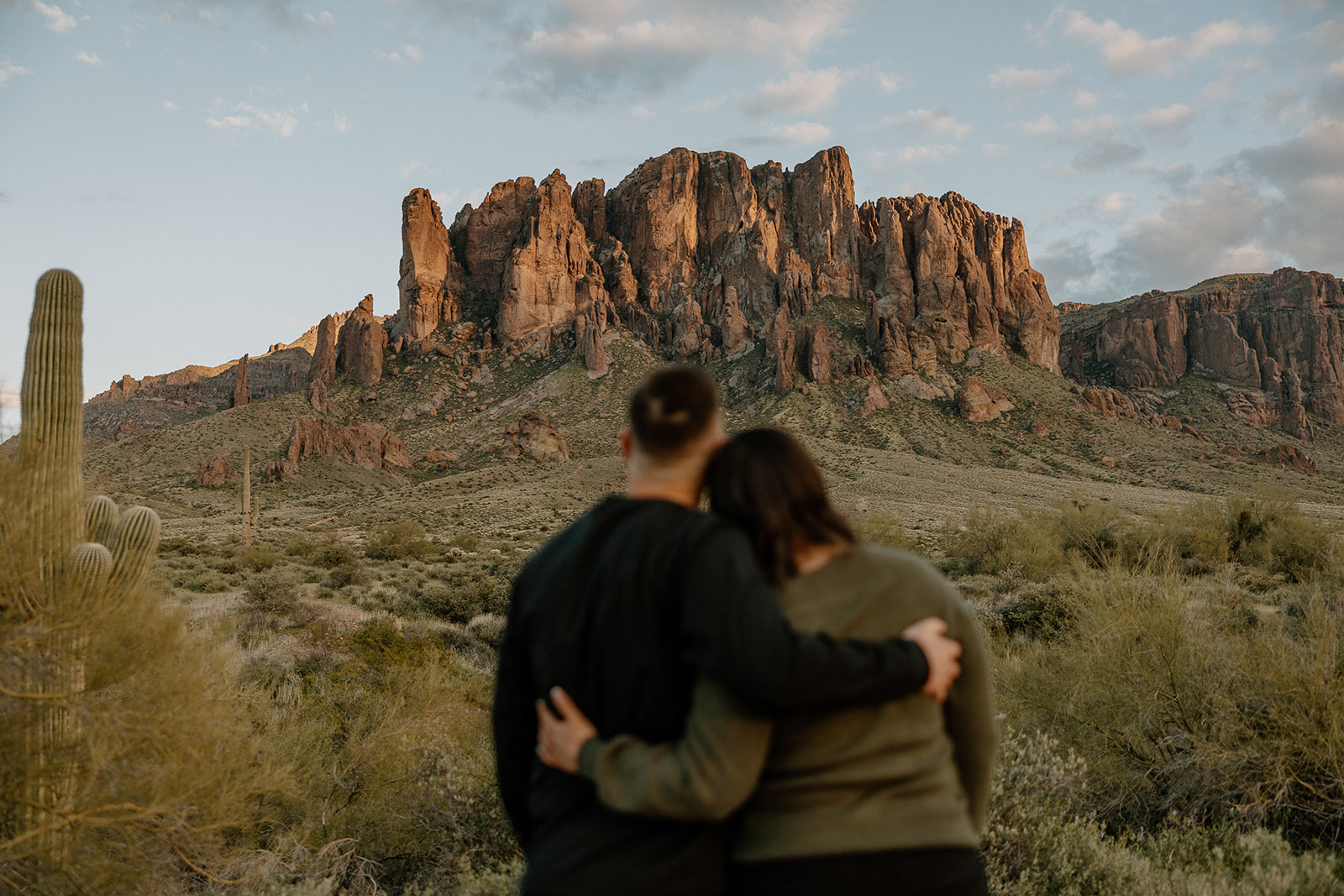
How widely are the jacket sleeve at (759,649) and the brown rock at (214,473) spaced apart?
6712cm

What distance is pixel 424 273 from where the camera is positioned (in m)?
104

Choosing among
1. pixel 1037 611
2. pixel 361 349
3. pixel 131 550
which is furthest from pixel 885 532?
pixel 361 349

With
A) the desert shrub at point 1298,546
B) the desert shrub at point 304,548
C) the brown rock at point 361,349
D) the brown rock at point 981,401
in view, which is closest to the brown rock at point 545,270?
the brown rock at point 361,349

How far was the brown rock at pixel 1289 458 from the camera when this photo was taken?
74.3 meters

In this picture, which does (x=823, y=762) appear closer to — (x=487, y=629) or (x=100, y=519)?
(x=100, y=519)

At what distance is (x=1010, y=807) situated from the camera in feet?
16.3

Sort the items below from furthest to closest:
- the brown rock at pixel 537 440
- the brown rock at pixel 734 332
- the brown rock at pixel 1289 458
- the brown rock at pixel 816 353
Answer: the brown rock at pixel 734 332, the brown rock at pixel 816 353, the brown rock at pixel 1289 458, the brown rock at pixel 537 440

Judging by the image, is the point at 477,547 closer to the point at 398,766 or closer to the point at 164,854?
the point at 398,766

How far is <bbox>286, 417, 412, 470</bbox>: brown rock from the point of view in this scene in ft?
216

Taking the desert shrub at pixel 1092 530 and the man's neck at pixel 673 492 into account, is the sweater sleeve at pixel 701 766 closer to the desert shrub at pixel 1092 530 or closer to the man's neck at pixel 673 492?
the man's neck at pixel 673 492

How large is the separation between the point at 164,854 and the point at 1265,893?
6.33 metres

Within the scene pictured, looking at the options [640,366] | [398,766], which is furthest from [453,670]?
[640,366]

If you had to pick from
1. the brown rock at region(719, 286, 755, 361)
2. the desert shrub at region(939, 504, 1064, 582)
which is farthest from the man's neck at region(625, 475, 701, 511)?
the brown rock at region(719, 286, 755, 361)

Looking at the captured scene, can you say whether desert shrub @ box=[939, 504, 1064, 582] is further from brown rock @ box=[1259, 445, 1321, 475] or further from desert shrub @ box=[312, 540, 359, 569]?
brown rock @ box=[1259, 445, 1321, 475]
